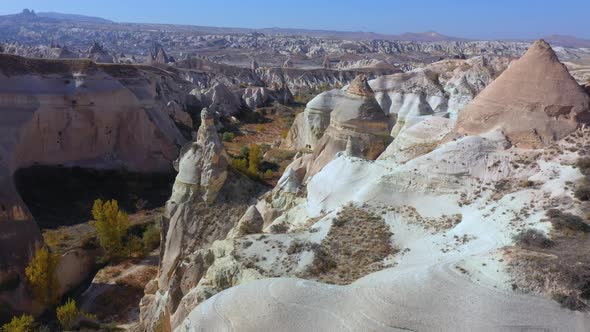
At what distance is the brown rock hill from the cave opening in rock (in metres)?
17.8

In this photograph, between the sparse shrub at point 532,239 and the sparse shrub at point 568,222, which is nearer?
the sparse shrub at point 532,239

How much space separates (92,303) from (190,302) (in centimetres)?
917

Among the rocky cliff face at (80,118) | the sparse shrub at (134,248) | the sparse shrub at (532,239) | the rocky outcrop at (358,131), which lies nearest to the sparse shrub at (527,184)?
the sparse shrub at (532,239)

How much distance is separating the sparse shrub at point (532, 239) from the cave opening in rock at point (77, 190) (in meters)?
20.1

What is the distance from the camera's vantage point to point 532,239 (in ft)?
27.5

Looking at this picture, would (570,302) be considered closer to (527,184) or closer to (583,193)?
(583,193)

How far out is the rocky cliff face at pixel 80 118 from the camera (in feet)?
80.7

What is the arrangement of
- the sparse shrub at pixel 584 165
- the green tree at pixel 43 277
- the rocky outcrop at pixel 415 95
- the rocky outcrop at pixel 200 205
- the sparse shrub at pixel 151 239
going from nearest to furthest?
the sparse shrub at pixel 584 165 < the green tree at pixel 43 277 < the rocky outcrop at pixel 200 205 < the sparse shrub at pixel 151 239 < the rocky outcrop at pixel 415 95

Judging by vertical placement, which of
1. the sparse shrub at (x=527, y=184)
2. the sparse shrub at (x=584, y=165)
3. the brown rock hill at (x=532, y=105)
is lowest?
the sparse shrub at (x=527, y=184)

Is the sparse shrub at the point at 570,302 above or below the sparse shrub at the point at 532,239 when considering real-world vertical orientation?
below

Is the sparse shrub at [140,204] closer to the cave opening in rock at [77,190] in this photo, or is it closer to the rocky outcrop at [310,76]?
the cave opening in rock at [77,190]

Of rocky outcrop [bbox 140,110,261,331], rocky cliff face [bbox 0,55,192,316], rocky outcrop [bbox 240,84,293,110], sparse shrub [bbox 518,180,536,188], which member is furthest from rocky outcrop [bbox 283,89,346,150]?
rocky outcrop [bbox 240,84,293,110]

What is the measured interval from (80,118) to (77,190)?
14.3 ft

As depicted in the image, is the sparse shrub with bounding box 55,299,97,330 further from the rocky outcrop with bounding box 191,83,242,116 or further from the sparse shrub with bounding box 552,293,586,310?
the rocky outcrop with bounding box 191,83,242,116
